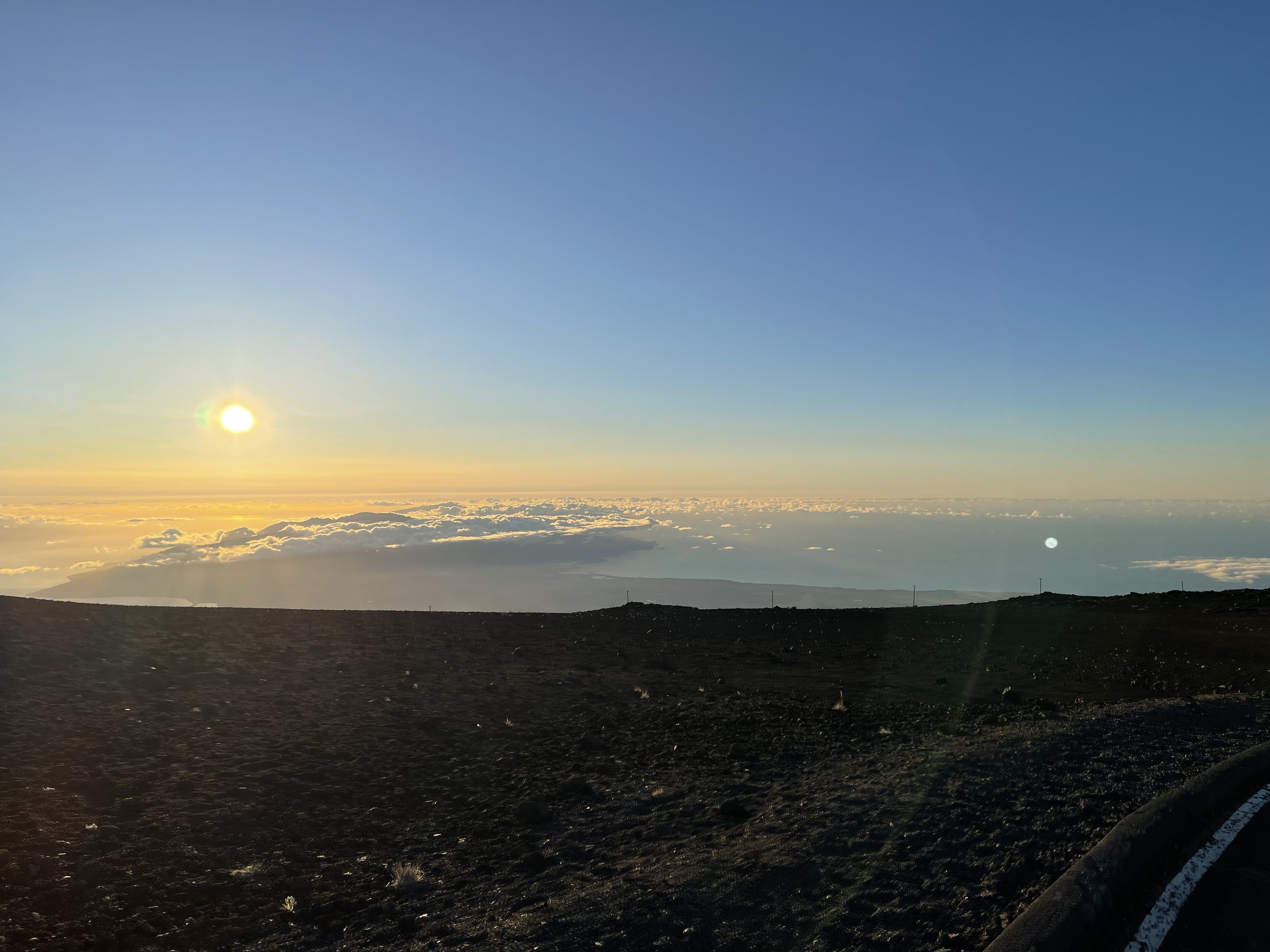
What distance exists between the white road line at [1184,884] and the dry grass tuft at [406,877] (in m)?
5.96

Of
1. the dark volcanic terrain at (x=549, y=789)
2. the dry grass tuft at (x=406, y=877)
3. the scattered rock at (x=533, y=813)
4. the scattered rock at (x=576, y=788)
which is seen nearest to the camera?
the dark volcanic terrain at (x=549, y=789)

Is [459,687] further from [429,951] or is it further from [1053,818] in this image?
[1053,818]

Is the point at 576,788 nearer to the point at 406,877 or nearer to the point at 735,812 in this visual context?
the point at 735,812

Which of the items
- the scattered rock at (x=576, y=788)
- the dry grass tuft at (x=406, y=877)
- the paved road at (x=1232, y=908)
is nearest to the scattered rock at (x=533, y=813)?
the scattered rock at (x=576, y=788)

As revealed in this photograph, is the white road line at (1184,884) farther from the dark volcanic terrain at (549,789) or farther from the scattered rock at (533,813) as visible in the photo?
the scattered rock at (533,813)

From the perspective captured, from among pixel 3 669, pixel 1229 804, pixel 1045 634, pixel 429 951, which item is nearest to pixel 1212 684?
pixel 1045 634

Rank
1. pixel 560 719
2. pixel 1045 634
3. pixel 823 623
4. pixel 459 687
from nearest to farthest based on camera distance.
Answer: pixel 560 719 → pixel 459 687 → pixel 1045 634 → pixel 823 623

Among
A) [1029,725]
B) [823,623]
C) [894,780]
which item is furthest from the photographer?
[823,623]

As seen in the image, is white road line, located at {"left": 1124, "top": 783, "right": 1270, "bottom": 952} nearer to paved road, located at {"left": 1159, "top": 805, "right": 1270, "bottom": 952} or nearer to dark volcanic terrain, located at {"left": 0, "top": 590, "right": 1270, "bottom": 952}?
paved road, located at {"left": 1159, "top": 805, "right": 1270, "bottom": 952}

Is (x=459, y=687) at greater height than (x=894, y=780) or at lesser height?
lesser

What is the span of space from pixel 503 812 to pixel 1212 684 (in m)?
17.7

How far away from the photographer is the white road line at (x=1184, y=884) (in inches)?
199

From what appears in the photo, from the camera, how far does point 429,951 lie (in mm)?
5602

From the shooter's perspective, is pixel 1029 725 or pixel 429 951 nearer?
pixel 429 951
